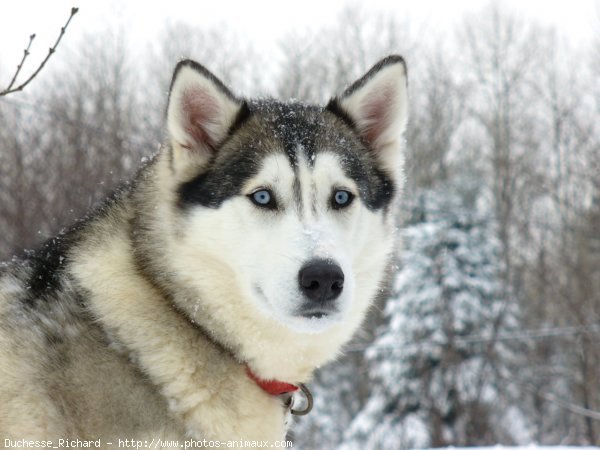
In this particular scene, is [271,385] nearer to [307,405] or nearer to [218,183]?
[307,405]

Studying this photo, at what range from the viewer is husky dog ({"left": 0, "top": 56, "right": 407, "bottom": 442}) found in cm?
235

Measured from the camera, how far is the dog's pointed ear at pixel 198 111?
2.89 m

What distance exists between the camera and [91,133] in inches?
555

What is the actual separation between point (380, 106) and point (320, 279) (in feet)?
4.38

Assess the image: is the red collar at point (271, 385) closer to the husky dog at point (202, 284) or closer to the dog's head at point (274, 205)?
the husky dog at point (202, 284)

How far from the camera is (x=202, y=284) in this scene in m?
2.78

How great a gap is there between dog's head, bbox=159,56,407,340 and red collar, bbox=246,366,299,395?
25 centimetres

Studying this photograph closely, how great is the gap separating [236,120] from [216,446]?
150 centimetres

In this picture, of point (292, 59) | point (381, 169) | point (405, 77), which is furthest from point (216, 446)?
point (292, 59)

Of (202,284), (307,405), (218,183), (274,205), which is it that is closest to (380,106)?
(274,205)

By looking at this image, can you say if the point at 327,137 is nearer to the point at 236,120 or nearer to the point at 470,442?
the point at 236,120

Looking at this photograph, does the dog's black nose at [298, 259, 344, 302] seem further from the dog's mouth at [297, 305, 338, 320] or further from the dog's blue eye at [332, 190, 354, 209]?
the dog's blue eye at [332, 190, 354, 209]

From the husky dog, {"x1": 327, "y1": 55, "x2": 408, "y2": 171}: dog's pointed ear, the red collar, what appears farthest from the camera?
{"x1": 327, "y1": 55, "x2": 408, "y2": 171}: dog's pointed ear

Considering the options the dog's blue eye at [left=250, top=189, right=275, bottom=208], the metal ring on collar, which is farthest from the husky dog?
the metal ring on collar
